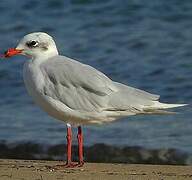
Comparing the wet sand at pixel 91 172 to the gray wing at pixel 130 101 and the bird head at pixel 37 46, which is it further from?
the bird head at pixel 37 46

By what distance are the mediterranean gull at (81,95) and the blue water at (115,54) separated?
5.39 feet

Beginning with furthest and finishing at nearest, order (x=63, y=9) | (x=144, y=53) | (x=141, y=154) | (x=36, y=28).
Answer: (x=63, y=9)
(x=36, y=28)
(x=144, y=53)
(x=141, y=154)

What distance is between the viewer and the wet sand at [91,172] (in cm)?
671

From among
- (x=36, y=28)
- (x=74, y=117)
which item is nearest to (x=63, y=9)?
(x=36, y=28)

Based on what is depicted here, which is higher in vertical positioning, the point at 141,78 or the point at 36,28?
the point at 36,28

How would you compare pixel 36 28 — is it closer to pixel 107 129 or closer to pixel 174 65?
pixel 174 65

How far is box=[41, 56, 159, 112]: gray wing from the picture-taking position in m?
7.34

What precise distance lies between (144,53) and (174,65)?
102cm

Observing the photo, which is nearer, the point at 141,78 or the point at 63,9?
the point at 141,78

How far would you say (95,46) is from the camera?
1386 cm

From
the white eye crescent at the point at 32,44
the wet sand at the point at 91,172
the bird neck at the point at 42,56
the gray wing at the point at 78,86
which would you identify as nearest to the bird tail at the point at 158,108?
the gray wing at the point at 78,86

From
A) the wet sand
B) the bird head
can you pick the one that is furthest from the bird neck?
the wet sand

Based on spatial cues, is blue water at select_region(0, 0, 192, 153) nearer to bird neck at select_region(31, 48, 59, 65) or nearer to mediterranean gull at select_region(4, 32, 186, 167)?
mediterranean gull at select_region(4, 32, 186, 167)

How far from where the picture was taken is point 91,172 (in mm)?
7043
